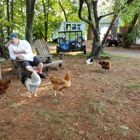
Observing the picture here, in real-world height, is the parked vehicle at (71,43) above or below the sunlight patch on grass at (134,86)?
above

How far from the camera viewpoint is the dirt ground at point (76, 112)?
2482 mm

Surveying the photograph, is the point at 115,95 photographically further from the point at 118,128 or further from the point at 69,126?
the point at 69,126

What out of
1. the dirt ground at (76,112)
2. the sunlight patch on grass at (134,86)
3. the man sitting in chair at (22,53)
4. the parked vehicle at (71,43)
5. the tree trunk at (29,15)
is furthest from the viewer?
the parked vehicle at (71,43)

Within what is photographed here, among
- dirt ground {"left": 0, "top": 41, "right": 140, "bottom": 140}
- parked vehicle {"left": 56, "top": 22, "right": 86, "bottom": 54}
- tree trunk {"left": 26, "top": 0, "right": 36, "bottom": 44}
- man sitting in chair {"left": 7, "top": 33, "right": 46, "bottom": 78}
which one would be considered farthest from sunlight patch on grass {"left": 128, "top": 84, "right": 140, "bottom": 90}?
parked vehicle {"left": 56, "top": 22, "right": 86, "bottom": 54}

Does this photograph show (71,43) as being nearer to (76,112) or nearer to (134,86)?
(134,86)

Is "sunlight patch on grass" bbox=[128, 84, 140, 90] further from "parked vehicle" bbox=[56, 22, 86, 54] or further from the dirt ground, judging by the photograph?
"parked vehicle" bbox=[56, 22, 86, 54]

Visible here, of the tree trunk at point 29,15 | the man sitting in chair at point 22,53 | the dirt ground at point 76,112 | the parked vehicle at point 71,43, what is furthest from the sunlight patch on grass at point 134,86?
the parked vehicle at point 71,43

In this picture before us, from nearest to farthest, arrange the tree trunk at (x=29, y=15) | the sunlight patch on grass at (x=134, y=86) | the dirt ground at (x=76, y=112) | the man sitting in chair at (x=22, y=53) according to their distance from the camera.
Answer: the dirt ground at (x=76, y=112) → the sunlight patch on grass at (x=134, y=86) → the man sitting in chair at (x=22, y=53) → the tree trunk at (x=29, y=15)

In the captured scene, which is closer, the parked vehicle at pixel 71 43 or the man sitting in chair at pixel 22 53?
the man sitting in chair at pixel 22 53

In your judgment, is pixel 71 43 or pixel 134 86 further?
pixel 71 43

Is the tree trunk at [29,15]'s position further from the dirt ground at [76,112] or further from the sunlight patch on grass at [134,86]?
the sunlight patch on grass at [134,86]

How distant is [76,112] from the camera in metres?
3.06

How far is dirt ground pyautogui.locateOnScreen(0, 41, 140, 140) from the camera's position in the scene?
248 centimetres

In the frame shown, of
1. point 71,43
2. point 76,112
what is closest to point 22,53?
point 76,112
